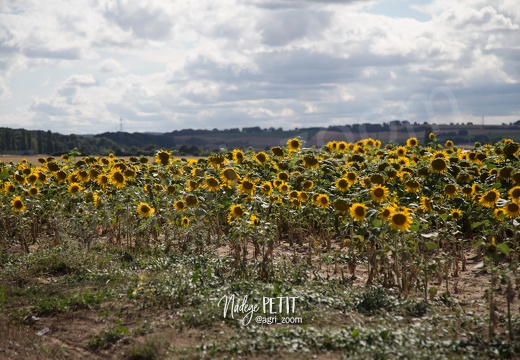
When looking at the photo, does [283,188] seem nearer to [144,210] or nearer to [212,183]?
[212,183]

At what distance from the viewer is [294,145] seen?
11.9 m

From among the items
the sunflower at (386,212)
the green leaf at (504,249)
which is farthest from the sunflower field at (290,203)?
the green leaf at (504,249)

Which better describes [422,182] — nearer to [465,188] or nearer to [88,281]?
[465,188]

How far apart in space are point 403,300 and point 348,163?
4.07 metres

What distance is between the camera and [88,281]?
8.42 m

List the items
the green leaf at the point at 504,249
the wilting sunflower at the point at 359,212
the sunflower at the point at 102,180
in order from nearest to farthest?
the green leaf at the point at 504,249 < the wilting sunflower at the point at 359,212 < the sunflower at the point at 102,180

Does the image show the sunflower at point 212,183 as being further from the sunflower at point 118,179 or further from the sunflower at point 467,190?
the sunflower at point 467,190

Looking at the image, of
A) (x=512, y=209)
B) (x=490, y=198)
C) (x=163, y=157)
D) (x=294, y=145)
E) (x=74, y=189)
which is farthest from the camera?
(x=294, y=145)

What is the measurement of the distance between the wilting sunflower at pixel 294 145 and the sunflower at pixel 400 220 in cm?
478

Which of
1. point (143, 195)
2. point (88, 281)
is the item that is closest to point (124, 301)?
point (88, 281)

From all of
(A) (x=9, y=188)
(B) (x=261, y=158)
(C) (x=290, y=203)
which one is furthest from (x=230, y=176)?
(A) (x=9, y=188)

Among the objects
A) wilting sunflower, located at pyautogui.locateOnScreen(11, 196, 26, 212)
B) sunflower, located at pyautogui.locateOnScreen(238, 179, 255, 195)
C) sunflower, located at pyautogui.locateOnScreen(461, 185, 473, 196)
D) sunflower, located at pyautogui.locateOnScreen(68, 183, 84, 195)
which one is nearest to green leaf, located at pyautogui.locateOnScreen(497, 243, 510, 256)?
sunflower, located at pyautogui.locateOnScreen(461, 185, 473, 196)

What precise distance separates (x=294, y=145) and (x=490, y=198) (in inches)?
166

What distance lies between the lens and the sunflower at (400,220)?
7.16 metres
